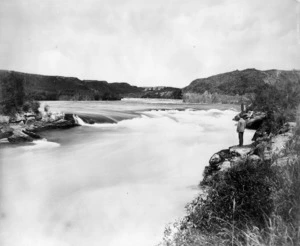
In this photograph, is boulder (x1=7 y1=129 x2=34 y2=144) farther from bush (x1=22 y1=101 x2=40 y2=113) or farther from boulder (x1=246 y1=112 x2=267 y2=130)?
boulder (x1=246 y1=112 x2=267 y2=130)

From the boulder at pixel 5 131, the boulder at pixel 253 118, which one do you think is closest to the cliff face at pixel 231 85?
the boulder at pixel 253 118

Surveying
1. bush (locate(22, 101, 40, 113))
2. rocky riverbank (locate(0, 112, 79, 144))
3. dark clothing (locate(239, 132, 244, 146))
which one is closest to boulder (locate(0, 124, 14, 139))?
rocky riverbank (locate(0, 112, 79, 144))

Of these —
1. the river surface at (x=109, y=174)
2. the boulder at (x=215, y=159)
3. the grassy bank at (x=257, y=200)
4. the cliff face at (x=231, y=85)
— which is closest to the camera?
the river surface at (x=109, y=174)

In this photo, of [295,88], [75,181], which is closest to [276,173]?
[295,88]

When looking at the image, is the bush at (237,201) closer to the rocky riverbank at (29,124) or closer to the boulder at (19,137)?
the rocky riverbank at (29,124)

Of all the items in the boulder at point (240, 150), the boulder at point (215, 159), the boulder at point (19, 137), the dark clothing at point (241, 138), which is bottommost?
the boulder at point (215, 159)

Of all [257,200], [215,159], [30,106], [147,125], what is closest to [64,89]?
[30,106]

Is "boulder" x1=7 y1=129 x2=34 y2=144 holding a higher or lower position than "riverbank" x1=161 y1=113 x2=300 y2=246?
higher

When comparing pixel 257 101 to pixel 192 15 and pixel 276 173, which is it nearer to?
pixel 276 173
